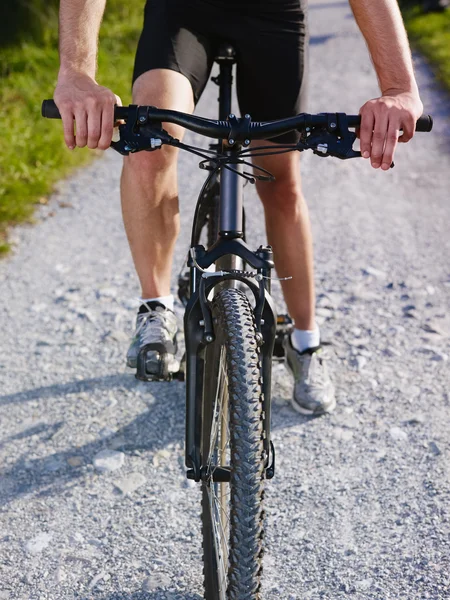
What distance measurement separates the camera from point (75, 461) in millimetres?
3047

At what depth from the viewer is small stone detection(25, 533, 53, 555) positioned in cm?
258

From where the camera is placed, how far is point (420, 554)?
2564mm

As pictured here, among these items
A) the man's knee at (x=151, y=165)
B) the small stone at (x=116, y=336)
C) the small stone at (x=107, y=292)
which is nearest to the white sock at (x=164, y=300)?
the man's knee at (x=151, y=165)

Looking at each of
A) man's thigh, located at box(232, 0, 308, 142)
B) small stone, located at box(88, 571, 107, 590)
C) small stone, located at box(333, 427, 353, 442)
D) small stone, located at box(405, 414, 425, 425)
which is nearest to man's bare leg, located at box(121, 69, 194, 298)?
man's thigh, located at box(232, 0, 308, 142)

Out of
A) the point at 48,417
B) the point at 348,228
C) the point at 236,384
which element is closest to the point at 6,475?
the point at 48,417

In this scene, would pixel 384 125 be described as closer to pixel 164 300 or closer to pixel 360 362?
pixel 164 300

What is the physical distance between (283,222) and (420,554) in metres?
1.48

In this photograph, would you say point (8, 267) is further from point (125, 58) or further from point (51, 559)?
point (125, 58)

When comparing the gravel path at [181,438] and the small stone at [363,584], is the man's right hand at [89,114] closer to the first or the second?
the gravel path at [181,438]

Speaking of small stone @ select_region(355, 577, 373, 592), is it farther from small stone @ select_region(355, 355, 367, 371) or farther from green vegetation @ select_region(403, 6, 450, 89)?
green vegetation @ select_region(403, 6, 450, 89)

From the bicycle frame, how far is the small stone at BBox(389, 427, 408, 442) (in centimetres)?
130

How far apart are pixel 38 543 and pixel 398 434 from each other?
1.58m

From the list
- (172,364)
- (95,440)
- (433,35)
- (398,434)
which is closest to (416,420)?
(398,434)

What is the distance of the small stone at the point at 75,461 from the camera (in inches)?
119
